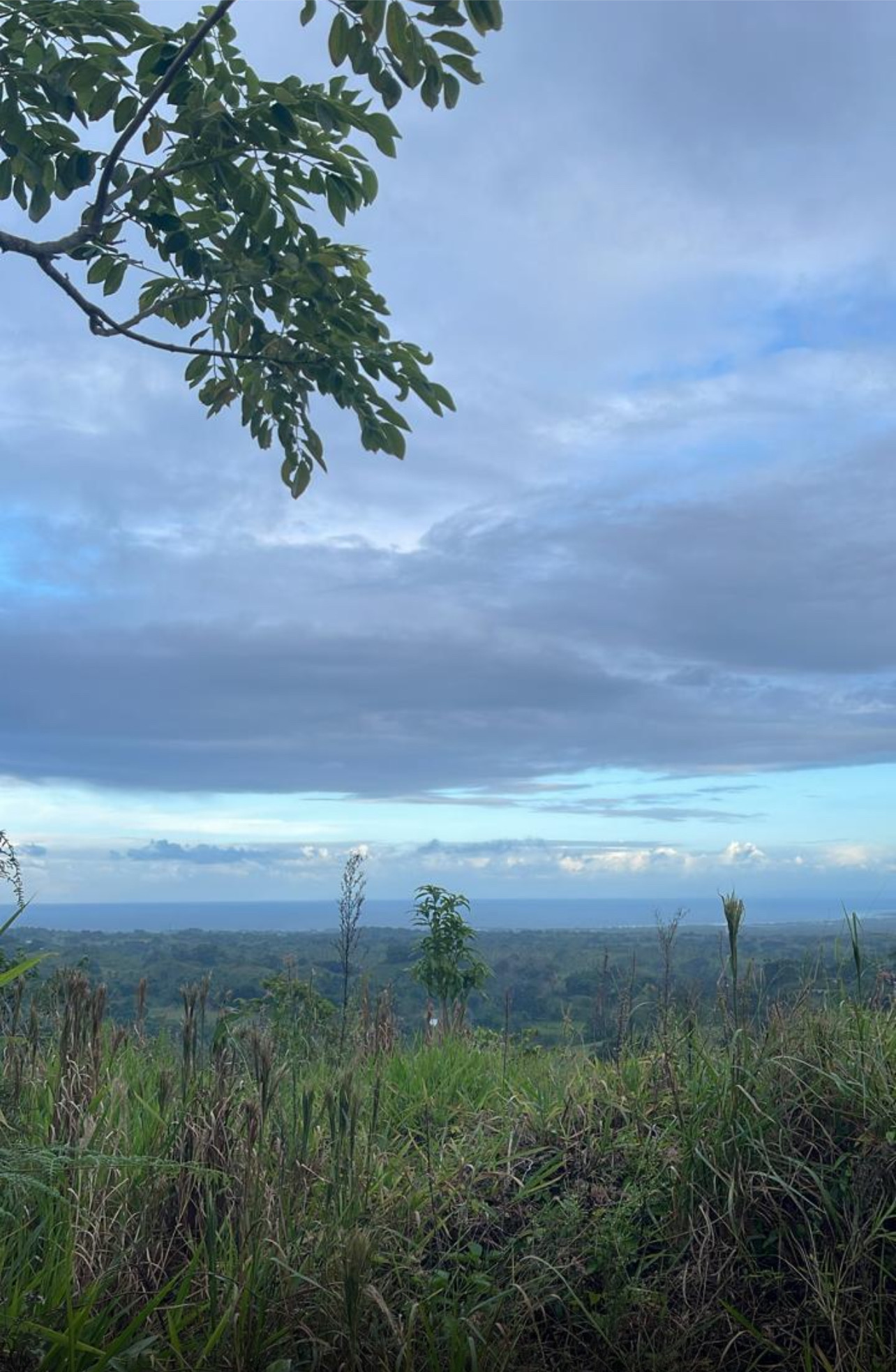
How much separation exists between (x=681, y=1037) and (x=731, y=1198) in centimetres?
118

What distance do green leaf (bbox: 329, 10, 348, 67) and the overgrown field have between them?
3.39 m

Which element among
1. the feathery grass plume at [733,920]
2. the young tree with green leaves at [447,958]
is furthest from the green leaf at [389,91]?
the young tree with green leaves at [447,958]

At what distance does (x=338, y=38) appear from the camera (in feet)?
11.8

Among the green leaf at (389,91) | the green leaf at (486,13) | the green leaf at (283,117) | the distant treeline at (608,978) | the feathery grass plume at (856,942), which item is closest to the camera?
the green leaf at (486,13)

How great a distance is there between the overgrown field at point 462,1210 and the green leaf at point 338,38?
3.39 metres

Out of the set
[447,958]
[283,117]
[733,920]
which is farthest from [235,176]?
[447,958]

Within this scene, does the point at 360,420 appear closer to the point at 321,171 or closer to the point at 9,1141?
the point at 321,171

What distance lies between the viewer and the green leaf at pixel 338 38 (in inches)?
141

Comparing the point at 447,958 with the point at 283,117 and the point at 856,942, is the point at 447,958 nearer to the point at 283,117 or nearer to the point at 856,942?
the point at 856,942

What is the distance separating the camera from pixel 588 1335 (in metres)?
3.78

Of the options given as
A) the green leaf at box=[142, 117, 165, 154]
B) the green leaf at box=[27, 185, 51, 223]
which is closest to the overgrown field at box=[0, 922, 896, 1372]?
the green leaf at box=[27, 185, 51, 223]

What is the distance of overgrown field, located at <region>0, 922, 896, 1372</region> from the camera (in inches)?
136

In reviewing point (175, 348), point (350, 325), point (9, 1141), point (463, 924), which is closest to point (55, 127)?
point (175, 348)

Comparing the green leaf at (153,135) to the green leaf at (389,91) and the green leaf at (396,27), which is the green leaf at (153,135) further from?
the green leaf at (396,27)
